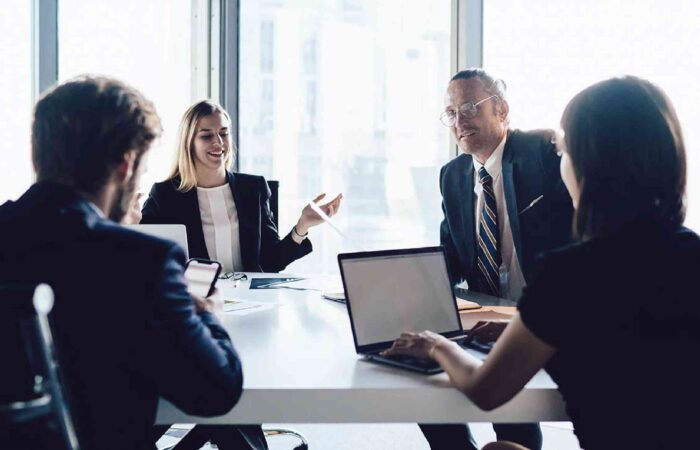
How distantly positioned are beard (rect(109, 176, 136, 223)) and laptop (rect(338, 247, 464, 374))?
0.45 metres

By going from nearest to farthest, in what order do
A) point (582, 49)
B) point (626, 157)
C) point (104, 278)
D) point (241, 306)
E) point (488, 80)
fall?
point (104, 278), point (626, 157), point (241, 306), point (488, 80), point (582, 49)

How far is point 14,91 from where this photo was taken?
12.8ft

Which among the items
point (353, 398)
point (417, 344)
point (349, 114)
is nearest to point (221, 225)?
point (349, 114)

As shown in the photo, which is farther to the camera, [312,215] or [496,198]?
[312,215]

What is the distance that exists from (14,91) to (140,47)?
76 cm

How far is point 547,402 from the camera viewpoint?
1.22 meters

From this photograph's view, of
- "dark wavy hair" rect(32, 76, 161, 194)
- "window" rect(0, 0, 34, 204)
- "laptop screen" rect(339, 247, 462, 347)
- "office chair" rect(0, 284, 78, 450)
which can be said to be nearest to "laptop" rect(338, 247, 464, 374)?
"laptop screen" rect(339, 247, 462, 347)

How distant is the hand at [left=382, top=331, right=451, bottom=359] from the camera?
1.35 metres

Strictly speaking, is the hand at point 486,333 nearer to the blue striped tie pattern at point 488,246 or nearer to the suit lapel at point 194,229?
the blue striped tie pattern at point 488,246

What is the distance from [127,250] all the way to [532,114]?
3.19m

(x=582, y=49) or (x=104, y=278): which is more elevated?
(x=582, y=49)

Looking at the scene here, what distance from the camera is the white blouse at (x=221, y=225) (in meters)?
3.03

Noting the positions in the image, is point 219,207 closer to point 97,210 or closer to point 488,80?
point 488,80

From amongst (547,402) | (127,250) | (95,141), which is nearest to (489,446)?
(547,402)
